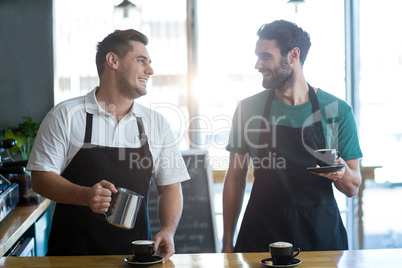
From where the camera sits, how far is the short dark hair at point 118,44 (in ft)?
7.20

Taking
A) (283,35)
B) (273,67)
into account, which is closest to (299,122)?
(273,67)

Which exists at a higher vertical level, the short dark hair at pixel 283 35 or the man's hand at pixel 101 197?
the short dark hair at pixel 283 35

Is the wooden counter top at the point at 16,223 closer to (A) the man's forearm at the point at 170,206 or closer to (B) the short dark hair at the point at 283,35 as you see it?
(A) the man's forearm at the point at 170,206

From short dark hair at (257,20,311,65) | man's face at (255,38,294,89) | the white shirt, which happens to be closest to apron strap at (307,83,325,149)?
man's face at (255,38,294,89)

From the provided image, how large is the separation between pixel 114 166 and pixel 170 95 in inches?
81.6

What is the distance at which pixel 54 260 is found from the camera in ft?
5.66

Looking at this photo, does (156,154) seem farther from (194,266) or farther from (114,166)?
(194,266)

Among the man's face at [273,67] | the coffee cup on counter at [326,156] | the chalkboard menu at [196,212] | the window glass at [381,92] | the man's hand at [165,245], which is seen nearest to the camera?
the man's hand at [165,245]

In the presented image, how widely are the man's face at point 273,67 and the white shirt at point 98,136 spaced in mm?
503

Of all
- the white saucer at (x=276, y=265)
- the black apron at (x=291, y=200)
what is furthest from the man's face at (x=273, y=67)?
the white saucer at (x=276, y=265)

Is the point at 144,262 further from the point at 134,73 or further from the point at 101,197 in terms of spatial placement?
the point at 134,73

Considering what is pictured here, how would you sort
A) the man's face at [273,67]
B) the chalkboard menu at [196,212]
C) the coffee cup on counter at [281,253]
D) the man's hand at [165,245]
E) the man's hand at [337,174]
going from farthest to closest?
the chalkboard menu at [196,212] → the man's face at [273,67] → the man's hand at [337,174] → the man's hand at [165,245] → the coffee cup on counter at [281,253]

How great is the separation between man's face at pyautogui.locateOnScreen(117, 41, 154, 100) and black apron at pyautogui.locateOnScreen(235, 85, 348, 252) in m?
0.58

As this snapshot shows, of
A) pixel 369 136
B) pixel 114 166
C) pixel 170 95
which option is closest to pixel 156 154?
pixel 114 166
